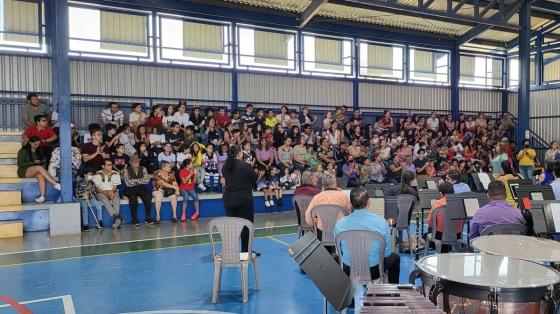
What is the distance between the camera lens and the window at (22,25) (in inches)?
463

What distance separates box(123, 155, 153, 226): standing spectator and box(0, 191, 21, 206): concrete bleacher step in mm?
2113

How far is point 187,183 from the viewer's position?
10672 mm

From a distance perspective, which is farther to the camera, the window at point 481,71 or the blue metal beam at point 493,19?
the window at point 481,71

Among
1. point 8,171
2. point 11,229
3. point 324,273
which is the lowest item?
point 11,229

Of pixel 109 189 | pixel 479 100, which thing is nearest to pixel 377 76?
pixel 479 100

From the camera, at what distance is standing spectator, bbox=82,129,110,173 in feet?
33.2

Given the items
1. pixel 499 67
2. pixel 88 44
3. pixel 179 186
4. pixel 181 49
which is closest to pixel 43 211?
pixel 179 186

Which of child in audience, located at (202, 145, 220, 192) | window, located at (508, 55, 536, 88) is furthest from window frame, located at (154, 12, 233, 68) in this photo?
window, located at (508, 55, 536, 88)

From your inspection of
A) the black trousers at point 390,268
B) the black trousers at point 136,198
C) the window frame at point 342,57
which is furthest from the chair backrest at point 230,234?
the window frame at point 342,57

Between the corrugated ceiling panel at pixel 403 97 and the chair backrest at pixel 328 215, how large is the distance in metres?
11.9

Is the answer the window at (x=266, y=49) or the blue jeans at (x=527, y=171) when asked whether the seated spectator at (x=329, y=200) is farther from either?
the blue jeans at (x=527, y=171)

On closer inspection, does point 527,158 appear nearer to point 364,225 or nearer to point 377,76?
point 377,76

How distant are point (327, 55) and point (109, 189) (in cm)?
975

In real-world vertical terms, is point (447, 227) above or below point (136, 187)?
below
